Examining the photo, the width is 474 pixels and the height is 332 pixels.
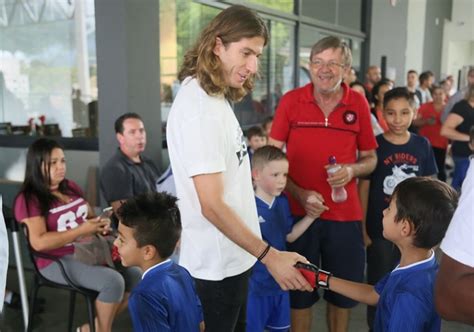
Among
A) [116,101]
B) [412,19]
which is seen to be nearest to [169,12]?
[116,101]

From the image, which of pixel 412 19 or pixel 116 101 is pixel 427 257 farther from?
pixel 412 19

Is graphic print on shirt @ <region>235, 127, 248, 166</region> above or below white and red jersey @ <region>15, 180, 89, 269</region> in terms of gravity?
above

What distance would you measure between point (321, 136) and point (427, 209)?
A: 101 cm

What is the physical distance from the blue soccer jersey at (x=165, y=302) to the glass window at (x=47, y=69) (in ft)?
10.0

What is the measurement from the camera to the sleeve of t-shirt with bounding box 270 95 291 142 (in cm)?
254

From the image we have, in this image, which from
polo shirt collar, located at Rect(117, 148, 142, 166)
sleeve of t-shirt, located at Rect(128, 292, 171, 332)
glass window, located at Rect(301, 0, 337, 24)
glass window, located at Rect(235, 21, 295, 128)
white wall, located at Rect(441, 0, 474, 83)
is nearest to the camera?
sleeve of t-shirt, located at Rect(128, 292, 171, 332)

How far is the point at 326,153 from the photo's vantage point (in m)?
2.47

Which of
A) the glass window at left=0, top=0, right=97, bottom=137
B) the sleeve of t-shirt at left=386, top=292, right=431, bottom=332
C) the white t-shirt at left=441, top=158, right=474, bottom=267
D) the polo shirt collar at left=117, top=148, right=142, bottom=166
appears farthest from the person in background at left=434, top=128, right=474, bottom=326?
the glass window at left=0, top=0, right=97, bottom=137

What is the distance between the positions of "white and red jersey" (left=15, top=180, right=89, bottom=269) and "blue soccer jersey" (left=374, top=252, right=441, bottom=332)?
1.91 m

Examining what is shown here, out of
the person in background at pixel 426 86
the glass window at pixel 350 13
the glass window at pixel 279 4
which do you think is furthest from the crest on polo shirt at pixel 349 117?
the glass window at pixel 350 13

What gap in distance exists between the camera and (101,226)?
2695mm

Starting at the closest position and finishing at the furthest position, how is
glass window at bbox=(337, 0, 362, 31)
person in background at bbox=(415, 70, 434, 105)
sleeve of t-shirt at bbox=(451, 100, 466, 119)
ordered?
1. sleeve of t-shirt at bbox=(451, 100, 466, 119)
2. person in background at bbox=(415, 70, 434, 105)
3. glass window at bbox=(337, 0, 362, 31)

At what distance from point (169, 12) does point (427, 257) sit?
3.53 m

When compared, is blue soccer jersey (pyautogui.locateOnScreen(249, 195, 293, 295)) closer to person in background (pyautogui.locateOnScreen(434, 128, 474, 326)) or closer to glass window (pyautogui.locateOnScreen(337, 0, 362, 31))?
person in background (pyautogui.locateOnScreen(434, 128, 474, 326))
